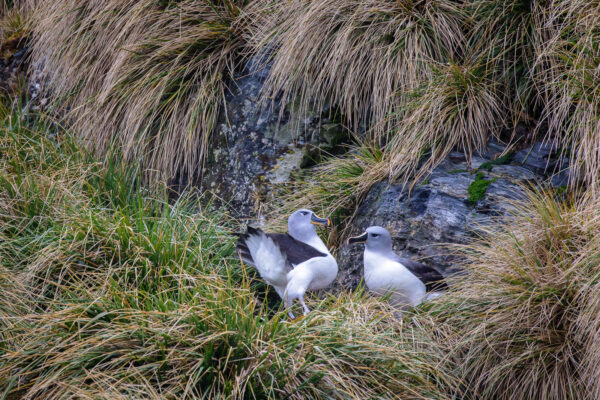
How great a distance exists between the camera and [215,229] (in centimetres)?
404

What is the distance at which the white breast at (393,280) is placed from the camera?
3.43m

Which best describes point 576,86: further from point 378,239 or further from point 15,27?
point 15,27

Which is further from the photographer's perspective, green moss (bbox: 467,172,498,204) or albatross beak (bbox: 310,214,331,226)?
green moss (bbox: 467,172,498,204)

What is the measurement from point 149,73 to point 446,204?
272 cm

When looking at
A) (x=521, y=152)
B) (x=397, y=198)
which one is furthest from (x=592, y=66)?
(x=397, y=198)

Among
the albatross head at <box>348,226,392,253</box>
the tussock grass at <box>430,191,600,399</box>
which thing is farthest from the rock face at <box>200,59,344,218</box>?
the tussock grass at <box>430,191,600,399</box>

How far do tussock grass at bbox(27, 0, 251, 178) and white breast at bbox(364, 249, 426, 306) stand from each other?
1973 mm

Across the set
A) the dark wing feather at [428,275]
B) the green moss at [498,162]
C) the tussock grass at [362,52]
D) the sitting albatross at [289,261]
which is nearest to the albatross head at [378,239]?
the dark wing feather at [428,275]

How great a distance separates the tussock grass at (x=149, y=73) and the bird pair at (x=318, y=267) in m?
1.63

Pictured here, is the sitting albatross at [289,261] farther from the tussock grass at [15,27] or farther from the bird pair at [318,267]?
the tussock grass at [15,27]

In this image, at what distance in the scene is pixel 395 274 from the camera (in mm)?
3434

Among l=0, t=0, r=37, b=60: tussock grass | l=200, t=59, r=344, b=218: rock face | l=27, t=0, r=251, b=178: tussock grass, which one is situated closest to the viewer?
l=200, t=59, r=344, b=218: rock face

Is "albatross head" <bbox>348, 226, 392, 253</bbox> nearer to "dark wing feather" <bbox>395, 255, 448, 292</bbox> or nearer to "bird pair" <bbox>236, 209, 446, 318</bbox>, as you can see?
"bird pair" <bbox>236, 209, 446, 318</bbox>

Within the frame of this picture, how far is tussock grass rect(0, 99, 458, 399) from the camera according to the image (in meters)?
2.61
